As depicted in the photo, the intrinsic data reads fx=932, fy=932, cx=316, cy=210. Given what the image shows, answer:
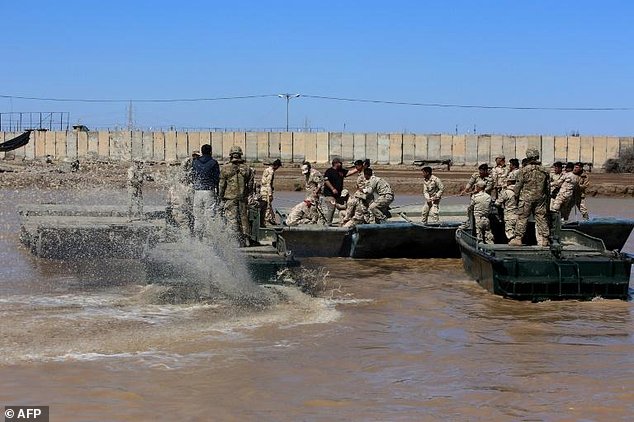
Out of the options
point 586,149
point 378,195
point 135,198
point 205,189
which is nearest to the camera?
point 205,189

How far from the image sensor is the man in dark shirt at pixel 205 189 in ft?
42.5

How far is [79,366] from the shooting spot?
8.35 m

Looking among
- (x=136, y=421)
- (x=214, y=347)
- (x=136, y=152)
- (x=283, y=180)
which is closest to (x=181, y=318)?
(x=214, y=347)

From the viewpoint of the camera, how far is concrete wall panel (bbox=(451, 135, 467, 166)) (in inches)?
2019

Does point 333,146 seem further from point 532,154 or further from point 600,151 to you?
point 532,154

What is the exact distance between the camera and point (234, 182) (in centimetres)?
1318

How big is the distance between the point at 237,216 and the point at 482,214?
3849 millimetres

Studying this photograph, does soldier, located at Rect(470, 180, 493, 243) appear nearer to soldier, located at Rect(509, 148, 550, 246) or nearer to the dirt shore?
soldier, located at Rect(509, 148, 550, 246)

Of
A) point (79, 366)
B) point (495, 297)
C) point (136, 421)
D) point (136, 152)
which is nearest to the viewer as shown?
point (136, 421)

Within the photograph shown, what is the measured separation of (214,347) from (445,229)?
26.9 feet

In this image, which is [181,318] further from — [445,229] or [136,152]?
[136,152]

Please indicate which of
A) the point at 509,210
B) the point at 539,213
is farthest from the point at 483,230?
the point at 539,213

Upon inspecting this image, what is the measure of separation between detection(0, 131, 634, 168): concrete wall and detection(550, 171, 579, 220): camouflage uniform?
33.5 metres

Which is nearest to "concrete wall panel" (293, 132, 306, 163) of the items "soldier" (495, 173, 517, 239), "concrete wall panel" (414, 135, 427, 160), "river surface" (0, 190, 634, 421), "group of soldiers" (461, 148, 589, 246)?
"concrete wall panel" (414, 135, 427, 160)
